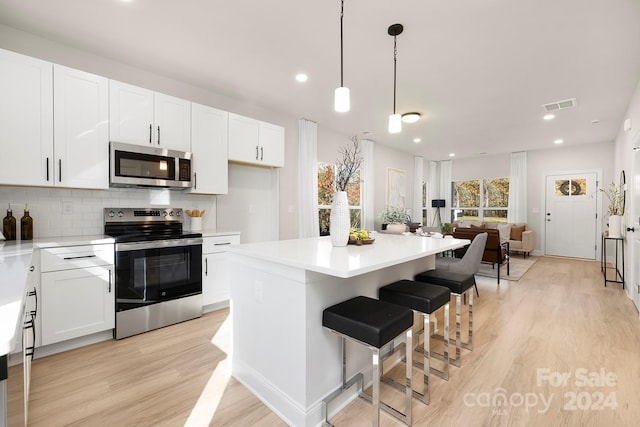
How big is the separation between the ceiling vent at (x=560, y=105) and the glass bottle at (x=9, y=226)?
6.25 m

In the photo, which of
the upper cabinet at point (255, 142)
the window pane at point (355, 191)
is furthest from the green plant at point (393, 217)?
the upper cabinet at point (255, 142)

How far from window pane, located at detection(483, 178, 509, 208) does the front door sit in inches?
36.6

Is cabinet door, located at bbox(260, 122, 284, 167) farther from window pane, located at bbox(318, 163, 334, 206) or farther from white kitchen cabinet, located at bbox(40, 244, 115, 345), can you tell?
white kitchen cabinet, located at bbox(40, 244, 115, 345)

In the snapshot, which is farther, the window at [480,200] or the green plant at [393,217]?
the window at [480,200]

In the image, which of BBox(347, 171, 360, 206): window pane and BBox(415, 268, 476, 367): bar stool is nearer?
BBox(415, 268, 476, 367): bar stool

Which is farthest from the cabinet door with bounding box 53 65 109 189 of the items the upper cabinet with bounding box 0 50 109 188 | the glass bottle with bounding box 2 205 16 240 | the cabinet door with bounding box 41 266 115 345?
the cabinet door with bounding box 41 266 115 345

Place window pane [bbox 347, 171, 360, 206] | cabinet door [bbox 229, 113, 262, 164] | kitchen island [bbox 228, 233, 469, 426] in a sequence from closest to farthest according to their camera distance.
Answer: kitchen island [bbox 228, 233, 469, 426]
cabinet door [bbox 229, 113, 262, 164]
window pane [bbox 347, 171, 360, 206]

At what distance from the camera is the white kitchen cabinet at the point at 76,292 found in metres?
2.36

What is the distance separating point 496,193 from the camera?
8.27m

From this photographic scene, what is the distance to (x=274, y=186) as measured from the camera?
4.54 metres

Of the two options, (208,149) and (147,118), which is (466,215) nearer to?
(208,149)

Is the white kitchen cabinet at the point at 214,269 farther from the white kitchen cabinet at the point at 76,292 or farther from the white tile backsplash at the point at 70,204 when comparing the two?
the white kitchen cabinet at the point at 76,292

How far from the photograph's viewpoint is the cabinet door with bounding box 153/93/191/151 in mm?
3080

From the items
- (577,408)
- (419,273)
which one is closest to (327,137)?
(419,273)
